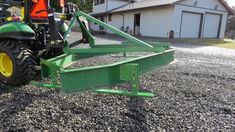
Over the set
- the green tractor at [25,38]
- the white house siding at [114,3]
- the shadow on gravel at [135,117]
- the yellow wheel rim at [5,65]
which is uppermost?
the white house siding at [114,3]

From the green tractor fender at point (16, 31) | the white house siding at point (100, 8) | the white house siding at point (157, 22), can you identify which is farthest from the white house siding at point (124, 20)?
the green tractor fender at point (16, 31)

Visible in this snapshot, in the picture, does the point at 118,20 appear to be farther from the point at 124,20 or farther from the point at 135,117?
the point at 135,117

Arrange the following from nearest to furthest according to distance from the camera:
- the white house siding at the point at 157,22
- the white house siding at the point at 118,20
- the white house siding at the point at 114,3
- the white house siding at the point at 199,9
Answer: the white house siding at the point at 199,9, the white house siding at the point at 157,22, the white house siding at the point at 118,20, the white house siding at the point at 114,3

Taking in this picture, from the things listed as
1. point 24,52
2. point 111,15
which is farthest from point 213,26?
point 24,52

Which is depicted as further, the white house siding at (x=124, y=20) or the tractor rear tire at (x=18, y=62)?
the white house siding at (x=124, y=20)

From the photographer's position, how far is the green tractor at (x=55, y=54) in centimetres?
263

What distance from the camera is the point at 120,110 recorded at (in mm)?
3066

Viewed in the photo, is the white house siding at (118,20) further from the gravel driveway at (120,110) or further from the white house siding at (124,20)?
the gravel driveway at (120,110)

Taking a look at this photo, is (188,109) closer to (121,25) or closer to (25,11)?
(25,11)

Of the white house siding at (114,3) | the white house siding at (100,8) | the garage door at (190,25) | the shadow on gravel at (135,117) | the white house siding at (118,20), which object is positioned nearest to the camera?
the shadow on gravel at (135,117)

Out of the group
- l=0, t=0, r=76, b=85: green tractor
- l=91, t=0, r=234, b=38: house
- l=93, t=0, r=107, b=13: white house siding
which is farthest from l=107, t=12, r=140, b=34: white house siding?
l=0, t=0, r=76, b=85: green tractor

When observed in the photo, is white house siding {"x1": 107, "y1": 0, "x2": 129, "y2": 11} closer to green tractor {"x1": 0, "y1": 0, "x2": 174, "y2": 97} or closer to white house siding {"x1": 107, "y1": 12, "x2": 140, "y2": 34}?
white house siding {"x1": 107, "y1": 12, "x2": 140, "y2": 34}

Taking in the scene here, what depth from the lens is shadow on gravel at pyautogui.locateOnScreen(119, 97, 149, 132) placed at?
2.60 meters

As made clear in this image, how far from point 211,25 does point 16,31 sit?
21302 millimetres
